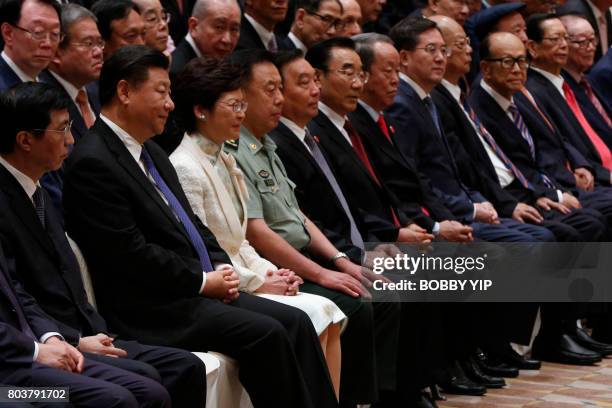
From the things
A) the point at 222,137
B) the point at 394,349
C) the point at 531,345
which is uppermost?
the point at 222,137

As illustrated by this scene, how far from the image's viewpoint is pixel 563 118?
6.53m

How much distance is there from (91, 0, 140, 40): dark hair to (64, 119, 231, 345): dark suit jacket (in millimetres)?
1038

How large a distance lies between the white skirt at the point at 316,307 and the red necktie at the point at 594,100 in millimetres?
3116

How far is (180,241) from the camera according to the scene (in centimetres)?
381

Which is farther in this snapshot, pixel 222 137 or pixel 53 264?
pixel 222 137

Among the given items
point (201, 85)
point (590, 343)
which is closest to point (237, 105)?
point (201, 85)

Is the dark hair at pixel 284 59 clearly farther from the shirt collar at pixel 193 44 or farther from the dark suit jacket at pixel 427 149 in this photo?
the dark suit jacket at pixel 427 149

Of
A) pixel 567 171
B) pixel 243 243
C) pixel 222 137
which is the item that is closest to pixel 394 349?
pixel 243 243

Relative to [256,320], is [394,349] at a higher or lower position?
lower

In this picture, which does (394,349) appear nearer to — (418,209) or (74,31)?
(418,209)

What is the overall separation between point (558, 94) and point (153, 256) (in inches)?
139

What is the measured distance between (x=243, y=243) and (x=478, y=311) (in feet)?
4.62

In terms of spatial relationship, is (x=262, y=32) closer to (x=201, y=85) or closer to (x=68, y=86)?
(x=68, y=86)

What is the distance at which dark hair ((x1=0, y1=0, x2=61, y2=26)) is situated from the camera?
4215mm
